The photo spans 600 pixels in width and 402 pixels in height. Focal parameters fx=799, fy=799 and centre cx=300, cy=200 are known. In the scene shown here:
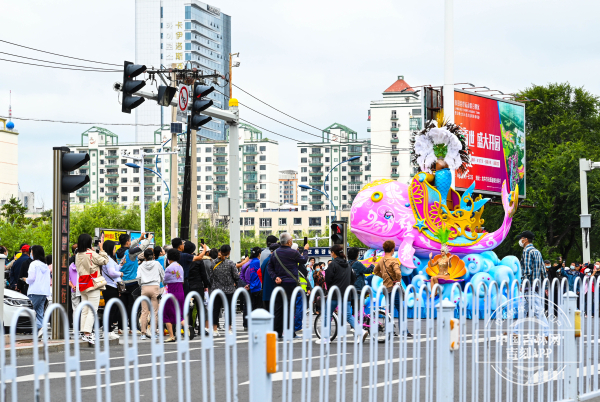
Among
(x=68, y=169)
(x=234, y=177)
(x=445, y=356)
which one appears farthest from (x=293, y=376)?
(x=234, y=177)

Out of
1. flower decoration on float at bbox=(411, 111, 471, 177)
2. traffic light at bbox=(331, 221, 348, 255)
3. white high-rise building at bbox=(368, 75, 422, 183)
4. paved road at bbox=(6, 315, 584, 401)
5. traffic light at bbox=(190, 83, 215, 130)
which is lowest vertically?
paved road at bbox=(6, 315, 584, 401)

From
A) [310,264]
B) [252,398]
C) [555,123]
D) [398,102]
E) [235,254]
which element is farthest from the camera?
[398,102]

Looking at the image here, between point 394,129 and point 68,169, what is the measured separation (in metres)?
107

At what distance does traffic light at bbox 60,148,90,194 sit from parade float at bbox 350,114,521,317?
8276 millimetres

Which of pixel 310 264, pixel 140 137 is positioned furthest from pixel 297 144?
pixel 310 264

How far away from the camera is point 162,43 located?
149250mm

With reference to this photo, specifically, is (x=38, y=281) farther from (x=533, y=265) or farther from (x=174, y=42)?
(x=174, y=42)

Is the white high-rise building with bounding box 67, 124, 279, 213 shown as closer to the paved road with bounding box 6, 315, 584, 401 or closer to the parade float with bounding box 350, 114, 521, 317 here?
the parade float with bounding box 350, 114, 521, 317

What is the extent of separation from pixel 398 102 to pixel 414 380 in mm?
113838

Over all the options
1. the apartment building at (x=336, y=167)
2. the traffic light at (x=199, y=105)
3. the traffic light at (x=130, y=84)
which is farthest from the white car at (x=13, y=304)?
the apartment building at (x=336, y=167)

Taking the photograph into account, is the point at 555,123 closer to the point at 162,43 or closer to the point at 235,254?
the point at 235,254

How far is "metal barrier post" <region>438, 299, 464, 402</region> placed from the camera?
6.25 m

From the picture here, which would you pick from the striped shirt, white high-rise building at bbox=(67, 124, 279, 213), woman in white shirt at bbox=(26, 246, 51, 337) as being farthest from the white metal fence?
white high-rise building at bbox=(67, 124, 279, 213)

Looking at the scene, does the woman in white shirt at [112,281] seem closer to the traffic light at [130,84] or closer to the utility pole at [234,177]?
the traffic light at [130,84]
